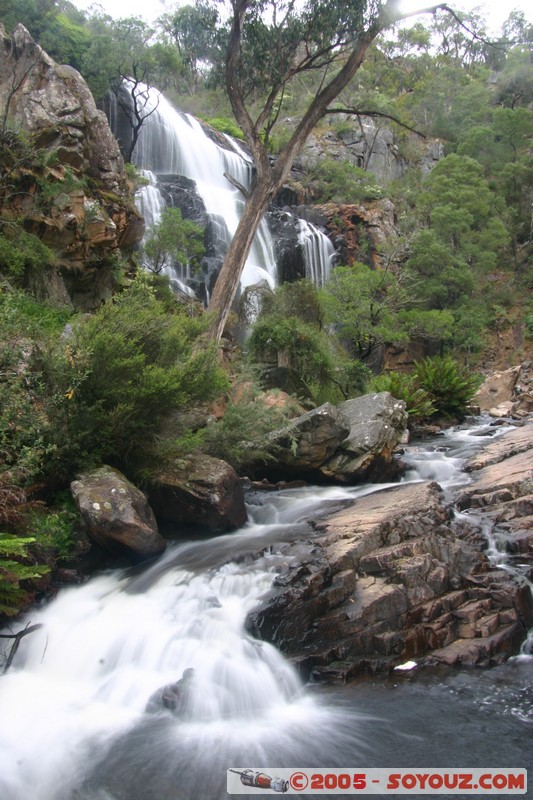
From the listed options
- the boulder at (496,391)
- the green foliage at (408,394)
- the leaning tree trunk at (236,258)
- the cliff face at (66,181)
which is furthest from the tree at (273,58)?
the boulder at (496,391)

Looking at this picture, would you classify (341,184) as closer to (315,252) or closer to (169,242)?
(315,252)

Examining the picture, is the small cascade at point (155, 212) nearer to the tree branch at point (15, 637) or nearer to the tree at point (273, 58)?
the tree at point (273, 58)

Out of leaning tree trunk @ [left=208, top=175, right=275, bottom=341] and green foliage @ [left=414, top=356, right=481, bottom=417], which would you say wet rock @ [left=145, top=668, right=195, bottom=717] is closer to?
leaning tree trunk @ [left=208, top=175, right=275, bottom=341]

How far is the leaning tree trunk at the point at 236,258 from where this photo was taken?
12641 millimetres

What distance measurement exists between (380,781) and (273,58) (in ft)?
46.8

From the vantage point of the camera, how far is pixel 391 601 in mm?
5684

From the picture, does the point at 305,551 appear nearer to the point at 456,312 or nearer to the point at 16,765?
the point at 16,765

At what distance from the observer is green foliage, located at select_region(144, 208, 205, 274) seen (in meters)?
16.2

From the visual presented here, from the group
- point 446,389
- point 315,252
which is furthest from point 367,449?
point 315,252

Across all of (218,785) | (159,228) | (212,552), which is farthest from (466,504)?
(159,228)

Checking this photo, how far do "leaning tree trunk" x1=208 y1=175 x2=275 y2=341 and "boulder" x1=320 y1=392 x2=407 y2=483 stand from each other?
3520 mm

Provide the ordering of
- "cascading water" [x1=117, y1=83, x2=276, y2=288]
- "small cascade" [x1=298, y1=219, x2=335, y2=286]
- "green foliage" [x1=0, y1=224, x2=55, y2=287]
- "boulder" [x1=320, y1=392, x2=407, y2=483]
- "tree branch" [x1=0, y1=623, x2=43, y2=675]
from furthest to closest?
"small cascade" [x1=298, y1=219, x2=335, y2=286], "cascading water" [x1=117, y1=83, x2=276, y2=288], "green foliage" [x1=0, y1=224, x2=55, y2=287], "boulder" [x1=320, y1=392, x2=407, y2=483], "tree branch" [x1=0, y1=623, x2=43, y2=675]

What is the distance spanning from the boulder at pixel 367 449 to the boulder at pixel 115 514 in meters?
4.04

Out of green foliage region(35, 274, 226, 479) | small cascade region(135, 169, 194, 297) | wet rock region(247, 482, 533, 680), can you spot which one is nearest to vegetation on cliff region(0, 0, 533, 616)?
green foliage region(35, 274, 226, 479)
